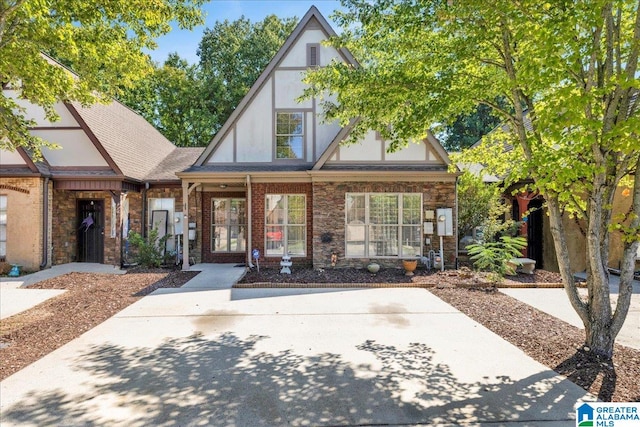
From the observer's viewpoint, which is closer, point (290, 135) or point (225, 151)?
point (225, 151)

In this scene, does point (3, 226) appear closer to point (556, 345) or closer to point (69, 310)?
point (69, 310)

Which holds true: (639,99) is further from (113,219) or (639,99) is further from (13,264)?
(13,264)

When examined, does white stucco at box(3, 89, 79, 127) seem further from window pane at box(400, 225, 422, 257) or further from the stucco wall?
window pane at box(400, 225, 422, 257)

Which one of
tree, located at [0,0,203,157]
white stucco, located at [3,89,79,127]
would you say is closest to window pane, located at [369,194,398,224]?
tree, located at [0,0,203,157]

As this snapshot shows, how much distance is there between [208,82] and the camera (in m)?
26.5

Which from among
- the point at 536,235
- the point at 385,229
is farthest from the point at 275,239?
the point at 536,235

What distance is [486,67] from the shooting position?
5.64 metres

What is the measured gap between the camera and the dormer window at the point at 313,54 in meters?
11.5

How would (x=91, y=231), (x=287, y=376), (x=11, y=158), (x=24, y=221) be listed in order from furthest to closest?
(x=91, y=231) → (x=11, y=158) → (x=24, y=221) → (x=287, y=376)

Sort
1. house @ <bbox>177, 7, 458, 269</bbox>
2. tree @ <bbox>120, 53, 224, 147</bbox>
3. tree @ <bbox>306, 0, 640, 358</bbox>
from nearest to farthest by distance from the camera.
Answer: tree @ <bbox>306, 0, 640, 358</bbox>, house @ <bbox>177, 7, 458, 269</bbox>, tree @ <bbox>120, 53, 224, 147</bbox>

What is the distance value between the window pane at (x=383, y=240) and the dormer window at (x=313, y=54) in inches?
229

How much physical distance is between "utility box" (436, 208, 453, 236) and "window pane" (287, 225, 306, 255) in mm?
4270

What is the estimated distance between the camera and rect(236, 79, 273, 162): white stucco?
1151 cm

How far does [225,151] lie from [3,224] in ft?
24.5
